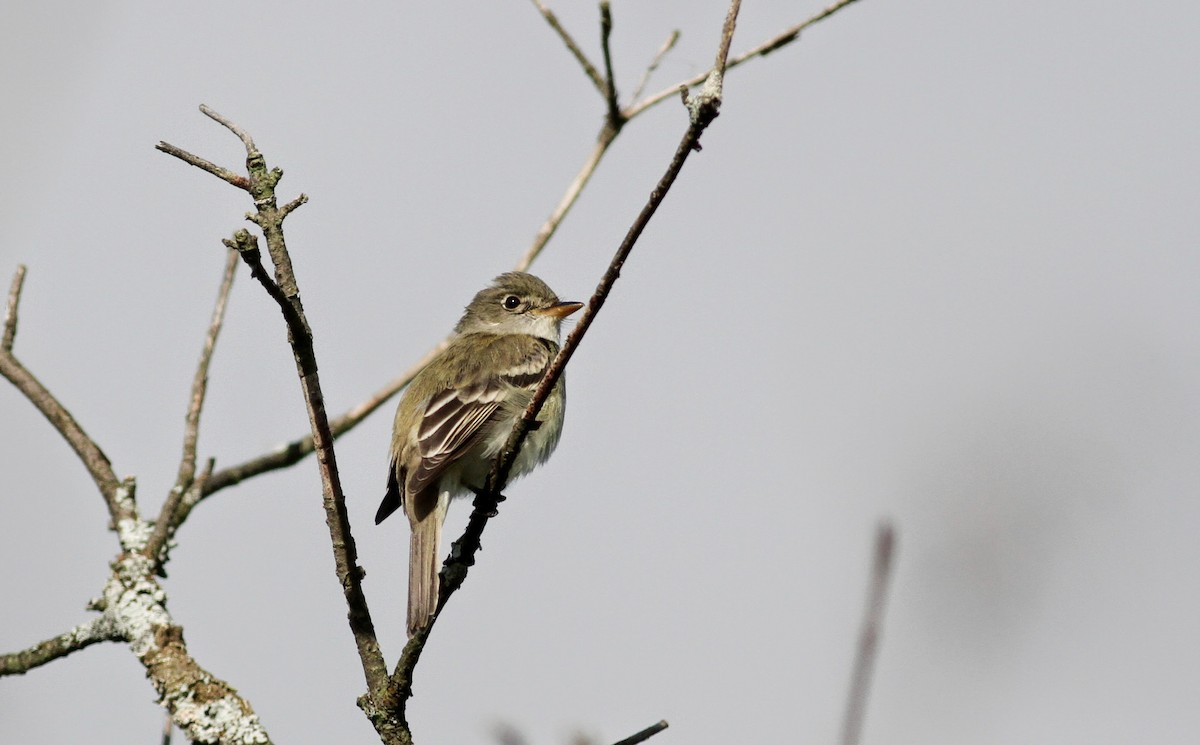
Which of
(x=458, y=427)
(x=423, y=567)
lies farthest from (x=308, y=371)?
(x=458, y=427)

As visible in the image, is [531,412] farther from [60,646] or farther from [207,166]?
[60,646]

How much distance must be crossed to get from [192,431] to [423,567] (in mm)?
1300

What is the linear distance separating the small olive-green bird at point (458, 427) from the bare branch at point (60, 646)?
1.41m

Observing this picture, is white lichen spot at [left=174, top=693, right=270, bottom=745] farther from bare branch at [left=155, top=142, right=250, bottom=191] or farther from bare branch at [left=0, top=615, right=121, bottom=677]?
bare branch at [left=155, top=142, right=250, bottom=191]

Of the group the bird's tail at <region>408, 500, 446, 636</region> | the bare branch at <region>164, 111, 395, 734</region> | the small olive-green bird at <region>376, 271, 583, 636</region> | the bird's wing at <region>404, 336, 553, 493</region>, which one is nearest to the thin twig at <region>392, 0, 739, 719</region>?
the bare branch at <region>164, 111, 395, 734</region>

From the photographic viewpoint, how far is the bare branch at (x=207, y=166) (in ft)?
10.5

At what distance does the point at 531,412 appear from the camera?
3.94m

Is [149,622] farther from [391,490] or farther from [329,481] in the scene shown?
[391,490]

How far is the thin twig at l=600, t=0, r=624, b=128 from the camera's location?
564cm

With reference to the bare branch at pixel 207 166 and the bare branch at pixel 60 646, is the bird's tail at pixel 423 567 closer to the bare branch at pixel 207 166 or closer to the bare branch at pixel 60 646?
the bare branch at pixel 60 646

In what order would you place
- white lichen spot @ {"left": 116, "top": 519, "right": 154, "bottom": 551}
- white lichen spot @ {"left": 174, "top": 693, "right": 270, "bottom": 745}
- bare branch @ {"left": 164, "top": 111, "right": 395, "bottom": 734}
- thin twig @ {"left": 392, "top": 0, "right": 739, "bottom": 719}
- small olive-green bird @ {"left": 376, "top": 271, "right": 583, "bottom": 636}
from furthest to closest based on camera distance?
small olive-green bird @ {"left": 376, "top": 271, "right": 583, "bottom": 636} → white lichen spot @ {"left": 116, "top": 519, "right": 154, "bottom": 551} → white lichen spot @ {"left": 174, "top": 693, "right": 270, "bottom": 745} → bare branch @ {"left": 164, "top": 111, "right": 395, "bottom": 734} → thin twig @ {"left": 392, "top": 0, "right": 739, "bottom": 719}

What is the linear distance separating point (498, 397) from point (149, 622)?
10.2ft

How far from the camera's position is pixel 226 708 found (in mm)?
3852

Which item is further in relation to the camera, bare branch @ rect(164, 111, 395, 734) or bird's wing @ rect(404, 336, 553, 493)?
bird's wing @ rect(404, 336, 553, 493)
